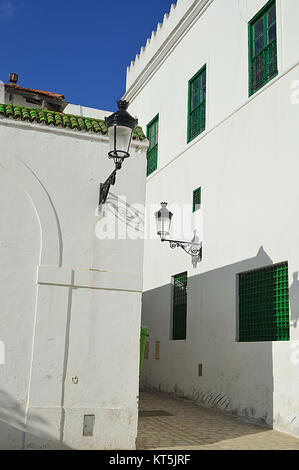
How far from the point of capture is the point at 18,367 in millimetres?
5871

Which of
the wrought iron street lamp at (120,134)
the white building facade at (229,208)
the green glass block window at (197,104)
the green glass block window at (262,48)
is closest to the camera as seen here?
the wrought iron street lamp at (120,134)

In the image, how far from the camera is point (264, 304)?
858 cm

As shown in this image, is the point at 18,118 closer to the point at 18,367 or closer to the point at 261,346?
the point at 18,367

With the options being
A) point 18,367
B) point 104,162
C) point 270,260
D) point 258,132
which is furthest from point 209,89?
point 18,367

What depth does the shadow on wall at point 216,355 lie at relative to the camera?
8.33 m

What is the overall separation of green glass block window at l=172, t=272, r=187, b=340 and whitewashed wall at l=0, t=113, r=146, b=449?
5276 millimetres

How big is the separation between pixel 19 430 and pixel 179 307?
6601 millimetres

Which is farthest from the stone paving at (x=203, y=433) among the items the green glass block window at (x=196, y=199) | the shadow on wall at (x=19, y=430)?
the green glass block window at (x=196, y=199)

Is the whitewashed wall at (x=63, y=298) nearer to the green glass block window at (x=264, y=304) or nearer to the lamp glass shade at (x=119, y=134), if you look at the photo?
the lamp glass shade at (x=119, y=134)

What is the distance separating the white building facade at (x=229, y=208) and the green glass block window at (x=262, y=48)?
27mm

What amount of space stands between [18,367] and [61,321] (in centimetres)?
73

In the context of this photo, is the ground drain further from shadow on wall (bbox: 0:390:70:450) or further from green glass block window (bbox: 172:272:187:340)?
shadow on wall (bbox: 0:390:70:450)

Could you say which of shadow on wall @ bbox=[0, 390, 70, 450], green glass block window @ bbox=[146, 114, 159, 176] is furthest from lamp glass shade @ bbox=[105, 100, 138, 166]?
green glass block window @ bbox=[146, 114, 159, 176]

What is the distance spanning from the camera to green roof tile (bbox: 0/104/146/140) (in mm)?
6480
